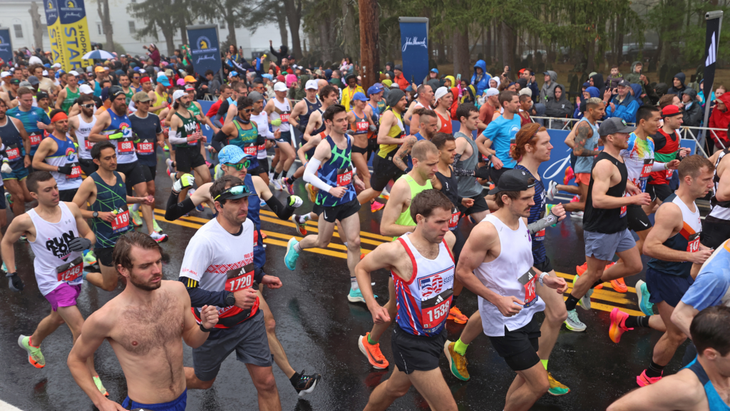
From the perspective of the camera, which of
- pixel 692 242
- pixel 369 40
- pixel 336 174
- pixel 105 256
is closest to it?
pixel 692 242

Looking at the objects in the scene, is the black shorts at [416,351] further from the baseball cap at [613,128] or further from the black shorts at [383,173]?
the black shorts at [383,173]

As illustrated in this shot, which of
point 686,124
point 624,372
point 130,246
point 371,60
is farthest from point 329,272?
point 371,60

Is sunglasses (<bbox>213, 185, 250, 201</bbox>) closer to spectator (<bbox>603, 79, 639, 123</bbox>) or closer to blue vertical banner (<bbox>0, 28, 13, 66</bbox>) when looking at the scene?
spectator (<bbox>603, 79, 639, 123</bbox>)

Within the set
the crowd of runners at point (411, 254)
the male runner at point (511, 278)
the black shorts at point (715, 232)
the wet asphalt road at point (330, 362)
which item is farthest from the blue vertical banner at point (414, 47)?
the male runner at point (511, 278)

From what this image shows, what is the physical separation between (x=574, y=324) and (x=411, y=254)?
2.96 metres

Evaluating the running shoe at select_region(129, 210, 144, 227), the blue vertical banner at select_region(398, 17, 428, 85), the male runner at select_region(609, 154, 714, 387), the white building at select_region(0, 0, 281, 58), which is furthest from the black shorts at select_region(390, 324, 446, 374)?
the white building at select_region(0, 0, 281, 58)

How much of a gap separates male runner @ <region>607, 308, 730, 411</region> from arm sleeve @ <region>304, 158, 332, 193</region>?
4.34 meters

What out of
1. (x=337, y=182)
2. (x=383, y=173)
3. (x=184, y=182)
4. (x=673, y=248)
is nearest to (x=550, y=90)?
(x=383, y=173)

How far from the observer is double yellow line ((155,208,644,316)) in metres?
6.57

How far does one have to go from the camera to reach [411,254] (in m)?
3.91

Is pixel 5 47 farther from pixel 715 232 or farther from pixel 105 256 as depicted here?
pixel 715 232

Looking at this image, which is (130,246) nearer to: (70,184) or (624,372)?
(624,372)

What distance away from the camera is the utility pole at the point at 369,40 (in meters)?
15.3

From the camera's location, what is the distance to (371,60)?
16.1 metres
